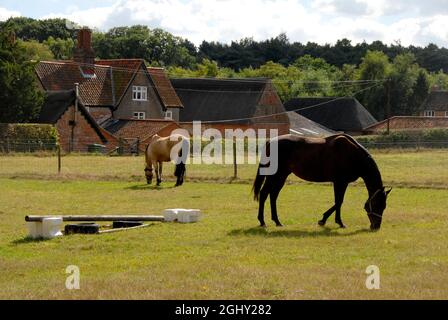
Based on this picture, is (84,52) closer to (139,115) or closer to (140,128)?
(139,115)

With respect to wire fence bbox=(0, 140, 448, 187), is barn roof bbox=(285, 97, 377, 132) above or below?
above

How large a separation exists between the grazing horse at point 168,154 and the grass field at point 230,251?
344 centimetres

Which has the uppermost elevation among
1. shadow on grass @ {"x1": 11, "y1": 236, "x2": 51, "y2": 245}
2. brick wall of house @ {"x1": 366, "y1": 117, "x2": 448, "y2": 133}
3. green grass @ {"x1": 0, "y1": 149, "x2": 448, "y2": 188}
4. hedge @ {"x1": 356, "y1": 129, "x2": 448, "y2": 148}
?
brick wall of house @ {"x1": 366, "y1": 117, "x2": 448, "y2": 133}

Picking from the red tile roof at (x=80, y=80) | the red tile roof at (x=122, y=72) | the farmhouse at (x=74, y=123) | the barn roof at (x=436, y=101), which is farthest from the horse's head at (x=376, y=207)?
the barn roof at (x=436, y=101)

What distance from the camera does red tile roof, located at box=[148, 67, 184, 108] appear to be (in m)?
75.6

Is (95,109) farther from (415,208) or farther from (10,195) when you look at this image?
(415,208)

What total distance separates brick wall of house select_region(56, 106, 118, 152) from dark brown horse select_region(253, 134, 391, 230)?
41029 mm

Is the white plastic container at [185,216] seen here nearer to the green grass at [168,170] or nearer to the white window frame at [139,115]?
the green grass at [168,170]

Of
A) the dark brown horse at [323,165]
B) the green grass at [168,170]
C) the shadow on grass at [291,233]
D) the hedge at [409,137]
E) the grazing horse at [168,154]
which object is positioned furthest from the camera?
the hedge at [409,137]

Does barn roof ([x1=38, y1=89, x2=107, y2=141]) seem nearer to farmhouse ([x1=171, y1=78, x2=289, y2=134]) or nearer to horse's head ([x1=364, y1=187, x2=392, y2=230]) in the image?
farmhouse ([x1=171, y1=78, x2=289, y2=134])

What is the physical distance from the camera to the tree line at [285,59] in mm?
107250

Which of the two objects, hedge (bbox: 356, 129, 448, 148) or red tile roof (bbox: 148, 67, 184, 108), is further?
red tile roof (bbox: 148, 67, 184, 108)

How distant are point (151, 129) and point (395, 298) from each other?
5294 cm

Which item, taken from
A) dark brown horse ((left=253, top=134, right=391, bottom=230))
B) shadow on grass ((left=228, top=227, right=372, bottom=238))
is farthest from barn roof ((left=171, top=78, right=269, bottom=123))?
shadow on grass ((left=228, top=227, right=372, bottom=238))
